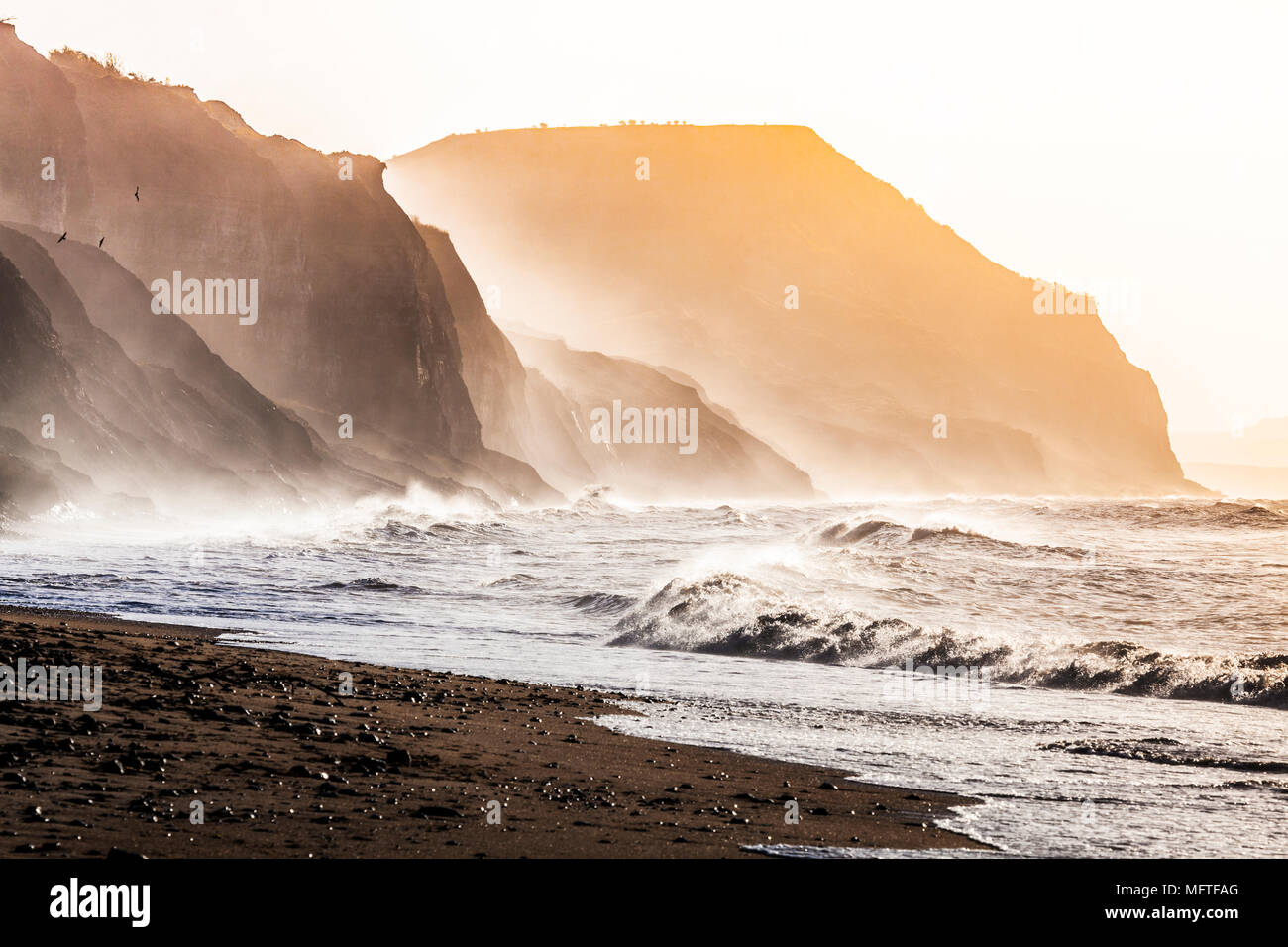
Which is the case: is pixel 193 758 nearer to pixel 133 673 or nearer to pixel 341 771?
pixel 341 771

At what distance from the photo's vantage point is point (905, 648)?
18438 millimetres

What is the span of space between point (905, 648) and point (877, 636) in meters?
0.58

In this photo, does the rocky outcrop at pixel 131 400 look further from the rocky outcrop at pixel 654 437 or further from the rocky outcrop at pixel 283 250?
the rocky outcrop at pixel 654 437

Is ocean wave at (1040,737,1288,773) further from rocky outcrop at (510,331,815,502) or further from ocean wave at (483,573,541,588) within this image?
rocky outcrop at (510,331,815,502)

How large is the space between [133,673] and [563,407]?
8152 centimetres

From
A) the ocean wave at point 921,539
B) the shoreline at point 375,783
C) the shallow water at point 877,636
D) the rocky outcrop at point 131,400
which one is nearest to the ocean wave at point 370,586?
the shallow water at point 877,636

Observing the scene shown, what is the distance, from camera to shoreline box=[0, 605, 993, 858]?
6625mm

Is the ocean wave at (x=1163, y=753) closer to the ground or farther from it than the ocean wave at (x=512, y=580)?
closer to the ground

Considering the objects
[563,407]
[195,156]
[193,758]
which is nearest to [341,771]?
[193,758]

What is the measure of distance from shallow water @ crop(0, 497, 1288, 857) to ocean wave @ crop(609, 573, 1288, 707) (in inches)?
1.9

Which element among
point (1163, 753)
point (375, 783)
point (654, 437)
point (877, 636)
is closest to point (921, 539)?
point (877, 636)

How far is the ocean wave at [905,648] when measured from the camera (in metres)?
15.7

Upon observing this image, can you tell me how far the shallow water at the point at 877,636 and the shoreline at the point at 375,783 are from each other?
88 cm

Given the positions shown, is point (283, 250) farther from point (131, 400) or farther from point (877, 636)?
point (877, 636)
